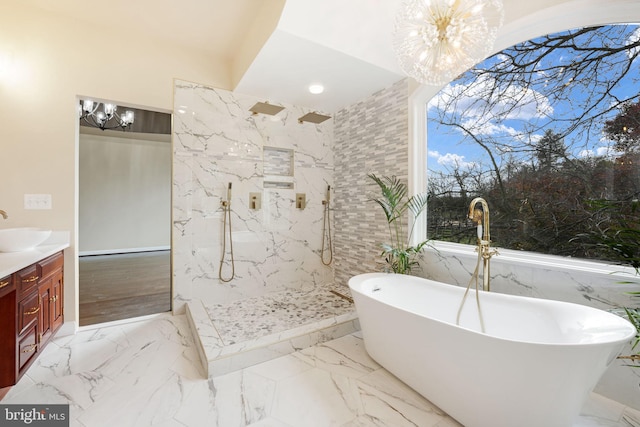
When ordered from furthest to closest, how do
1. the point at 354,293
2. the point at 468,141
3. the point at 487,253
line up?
the point at 468,141
the point at 354,293
the point at 487,253

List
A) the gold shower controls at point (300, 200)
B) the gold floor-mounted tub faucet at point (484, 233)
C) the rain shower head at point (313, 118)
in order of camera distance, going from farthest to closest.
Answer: the gold shower controls at point (300, 200)
the rain shower head at point (313, 118)
the gold floor-mounted tub faucet at point (484, 233)

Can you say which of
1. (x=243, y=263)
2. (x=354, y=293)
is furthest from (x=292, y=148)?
(x=354, y=293)

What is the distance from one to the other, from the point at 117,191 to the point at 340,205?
5605 mm

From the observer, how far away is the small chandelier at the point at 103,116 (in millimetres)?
3779

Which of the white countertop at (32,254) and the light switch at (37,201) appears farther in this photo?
the light switch at (37,201)

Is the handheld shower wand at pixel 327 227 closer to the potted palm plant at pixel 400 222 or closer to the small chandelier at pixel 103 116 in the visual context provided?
the potted palm plant at pixel 400 222

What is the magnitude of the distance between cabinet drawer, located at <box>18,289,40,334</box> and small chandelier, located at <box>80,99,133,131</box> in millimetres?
2861

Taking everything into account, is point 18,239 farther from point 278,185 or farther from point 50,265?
point 278,185

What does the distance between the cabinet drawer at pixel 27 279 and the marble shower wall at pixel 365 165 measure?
288 centimetres

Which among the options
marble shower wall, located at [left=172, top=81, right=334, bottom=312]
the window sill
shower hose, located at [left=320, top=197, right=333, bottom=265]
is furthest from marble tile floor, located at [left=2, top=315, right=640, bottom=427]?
shower hose, located at [left=320, top=197, right=333, bottom=265]

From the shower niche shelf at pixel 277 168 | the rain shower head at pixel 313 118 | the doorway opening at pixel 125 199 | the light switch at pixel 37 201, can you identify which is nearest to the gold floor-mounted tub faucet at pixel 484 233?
the rain shower head at pixel 313 118

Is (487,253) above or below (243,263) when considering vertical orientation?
above

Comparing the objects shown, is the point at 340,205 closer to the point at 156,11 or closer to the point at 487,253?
the point at 487,253

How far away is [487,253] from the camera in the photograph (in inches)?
73.2
